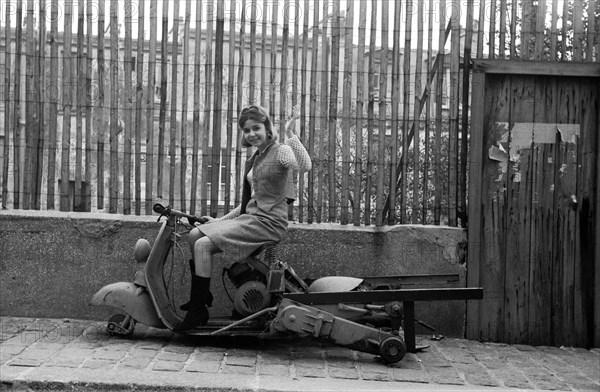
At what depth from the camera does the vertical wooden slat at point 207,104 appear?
709cm

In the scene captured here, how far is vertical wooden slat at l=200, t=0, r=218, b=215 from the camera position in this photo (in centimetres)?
709

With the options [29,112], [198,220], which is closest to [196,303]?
[198,220]

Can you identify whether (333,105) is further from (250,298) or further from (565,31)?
(565,31)

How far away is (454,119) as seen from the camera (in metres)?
7.14

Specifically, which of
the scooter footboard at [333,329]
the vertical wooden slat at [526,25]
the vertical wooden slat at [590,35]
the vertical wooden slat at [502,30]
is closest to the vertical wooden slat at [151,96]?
the scooter footboard at [333,329]

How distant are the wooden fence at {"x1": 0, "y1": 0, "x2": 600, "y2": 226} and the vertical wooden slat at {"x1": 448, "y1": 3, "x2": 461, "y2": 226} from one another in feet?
0.03

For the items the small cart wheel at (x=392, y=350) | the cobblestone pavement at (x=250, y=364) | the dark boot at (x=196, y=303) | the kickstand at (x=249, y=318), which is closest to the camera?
the cobblestone pavement at (x=250, y=364)

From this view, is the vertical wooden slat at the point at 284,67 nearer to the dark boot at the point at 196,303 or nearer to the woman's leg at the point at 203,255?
the woman's leg at the point at 203,255

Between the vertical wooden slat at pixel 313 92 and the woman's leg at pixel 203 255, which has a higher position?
the vertical wooden slat at pixel 313 92

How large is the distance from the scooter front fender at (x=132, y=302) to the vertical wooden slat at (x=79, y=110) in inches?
50.5

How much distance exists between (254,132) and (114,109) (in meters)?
1.60

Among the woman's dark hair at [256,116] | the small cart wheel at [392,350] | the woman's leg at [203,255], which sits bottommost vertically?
the small cart wheel at [392,350]

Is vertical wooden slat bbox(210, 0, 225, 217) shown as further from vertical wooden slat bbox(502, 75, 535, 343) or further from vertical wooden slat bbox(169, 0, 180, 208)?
vertical wooden slat bbox(502, 75, 535, 343)

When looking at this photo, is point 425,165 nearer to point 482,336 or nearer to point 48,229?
point 482,336
